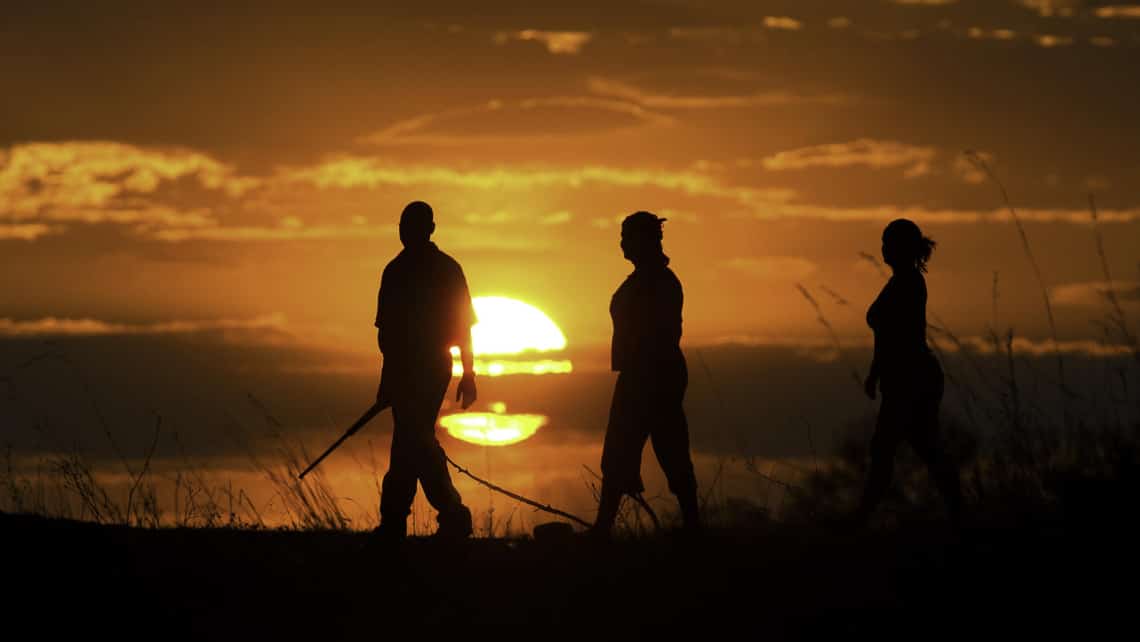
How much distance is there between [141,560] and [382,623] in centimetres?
248

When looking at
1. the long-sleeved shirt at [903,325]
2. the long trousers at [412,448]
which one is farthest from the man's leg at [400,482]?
the long-sleeved shirt at [903,325]

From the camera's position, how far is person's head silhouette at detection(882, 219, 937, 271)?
10211 mm

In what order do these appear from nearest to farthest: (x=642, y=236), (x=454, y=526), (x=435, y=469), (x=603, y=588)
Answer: (x=603, y=588) → (x=642, y=236) → (x=435, y=469) → (x=454, y=526)

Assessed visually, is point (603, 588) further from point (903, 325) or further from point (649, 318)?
point (903, 325)

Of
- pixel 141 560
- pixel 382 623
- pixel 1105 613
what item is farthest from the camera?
pixel 141 560

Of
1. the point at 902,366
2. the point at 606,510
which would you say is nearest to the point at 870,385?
the point at 902,366

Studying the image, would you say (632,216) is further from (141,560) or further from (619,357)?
(141,560)

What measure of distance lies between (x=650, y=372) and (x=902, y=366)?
1.80m

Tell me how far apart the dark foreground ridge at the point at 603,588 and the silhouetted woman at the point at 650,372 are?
51cm

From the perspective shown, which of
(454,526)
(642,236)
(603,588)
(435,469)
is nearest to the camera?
(603,588)

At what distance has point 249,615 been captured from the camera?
8328mm

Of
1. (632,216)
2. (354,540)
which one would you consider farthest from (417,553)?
(632,216)

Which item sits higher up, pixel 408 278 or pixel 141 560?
pixel 408 278

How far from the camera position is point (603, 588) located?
850cm
